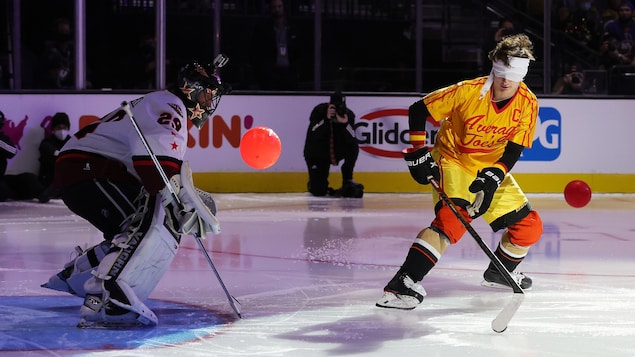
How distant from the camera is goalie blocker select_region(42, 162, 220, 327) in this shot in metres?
3.98

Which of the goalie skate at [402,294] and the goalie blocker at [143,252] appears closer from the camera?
the goalie blocker at [143,252]

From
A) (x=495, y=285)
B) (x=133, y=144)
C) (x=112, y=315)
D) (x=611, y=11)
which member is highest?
(x=611, y=11)

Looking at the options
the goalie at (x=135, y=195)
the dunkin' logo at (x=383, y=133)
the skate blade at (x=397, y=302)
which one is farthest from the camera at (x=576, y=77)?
the goalie at (x=135, y=195)

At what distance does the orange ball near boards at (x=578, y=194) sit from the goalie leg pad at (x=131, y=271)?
514 centimetres

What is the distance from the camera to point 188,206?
3.96 m

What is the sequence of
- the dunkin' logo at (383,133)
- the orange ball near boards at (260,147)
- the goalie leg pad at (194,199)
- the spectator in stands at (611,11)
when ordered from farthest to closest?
the spectator in stands at (611,11) → the dunkin' logo at (383,133) → the orange ball near boards at (260,147) → the goalie leg pad at (194,199)

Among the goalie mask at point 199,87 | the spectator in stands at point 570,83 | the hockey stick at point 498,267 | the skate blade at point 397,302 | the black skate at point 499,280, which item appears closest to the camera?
the goalie mask at point 199,87

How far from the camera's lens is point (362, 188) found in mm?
10148

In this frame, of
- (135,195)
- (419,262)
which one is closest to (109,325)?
(135,195)

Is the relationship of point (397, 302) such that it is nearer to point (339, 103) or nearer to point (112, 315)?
point (112, 315)

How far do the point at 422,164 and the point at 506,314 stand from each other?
739mm

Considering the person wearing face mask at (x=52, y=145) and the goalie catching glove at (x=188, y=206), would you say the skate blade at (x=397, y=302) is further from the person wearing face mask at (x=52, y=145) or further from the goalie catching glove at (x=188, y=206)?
the person wearing face mask at (x=52, y=145)

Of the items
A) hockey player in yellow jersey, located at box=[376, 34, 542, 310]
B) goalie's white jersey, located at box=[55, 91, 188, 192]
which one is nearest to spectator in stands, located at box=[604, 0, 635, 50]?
hockey player in yellow jersey, located at box=[376, 34, 542, 310]

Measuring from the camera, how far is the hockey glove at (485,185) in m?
4.64
